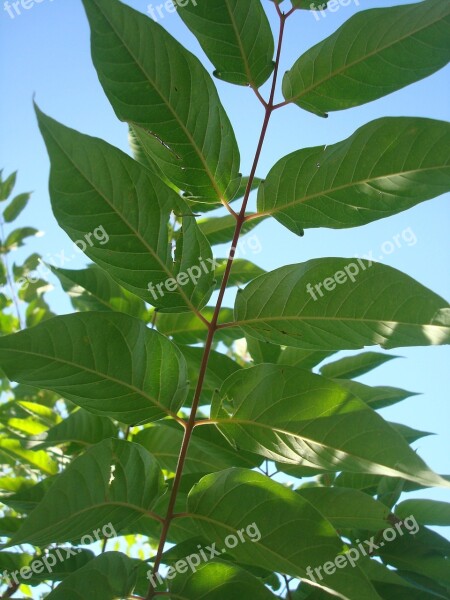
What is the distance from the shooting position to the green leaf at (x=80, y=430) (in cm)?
167

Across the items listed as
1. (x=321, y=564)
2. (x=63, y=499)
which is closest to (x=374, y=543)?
(x=321, y=564)

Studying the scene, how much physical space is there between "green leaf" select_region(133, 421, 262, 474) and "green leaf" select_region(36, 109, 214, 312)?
14.5 inches

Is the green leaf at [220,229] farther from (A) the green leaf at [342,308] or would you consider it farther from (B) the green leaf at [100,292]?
(A) the green leaf at [342,308]

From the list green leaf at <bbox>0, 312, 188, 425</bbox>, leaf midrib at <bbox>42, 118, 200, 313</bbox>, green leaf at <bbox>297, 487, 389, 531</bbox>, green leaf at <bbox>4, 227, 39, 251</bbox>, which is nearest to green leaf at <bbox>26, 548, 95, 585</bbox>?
green leaf at <bbox>0, 312, 188, 425</bbox>

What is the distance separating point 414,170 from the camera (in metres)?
1.18

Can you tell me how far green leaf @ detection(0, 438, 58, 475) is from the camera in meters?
1.95

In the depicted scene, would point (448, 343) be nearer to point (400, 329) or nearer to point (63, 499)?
point (400, 329)

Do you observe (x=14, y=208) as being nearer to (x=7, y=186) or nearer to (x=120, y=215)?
(x=7, y=186)

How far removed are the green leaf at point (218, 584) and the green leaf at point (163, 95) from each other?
771 mm

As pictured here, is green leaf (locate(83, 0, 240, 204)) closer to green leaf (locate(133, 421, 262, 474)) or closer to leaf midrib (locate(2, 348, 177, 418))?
leaf midrib (locate(2, 348, 177, 418))

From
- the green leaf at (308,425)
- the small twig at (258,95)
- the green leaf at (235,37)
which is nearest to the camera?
the green leaf at (308,425)

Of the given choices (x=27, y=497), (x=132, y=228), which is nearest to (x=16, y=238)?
(x=27, y=497)

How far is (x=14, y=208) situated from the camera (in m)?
3.39

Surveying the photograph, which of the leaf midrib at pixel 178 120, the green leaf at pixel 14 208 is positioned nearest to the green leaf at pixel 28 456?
the leaf midrib at pixel 178 120
